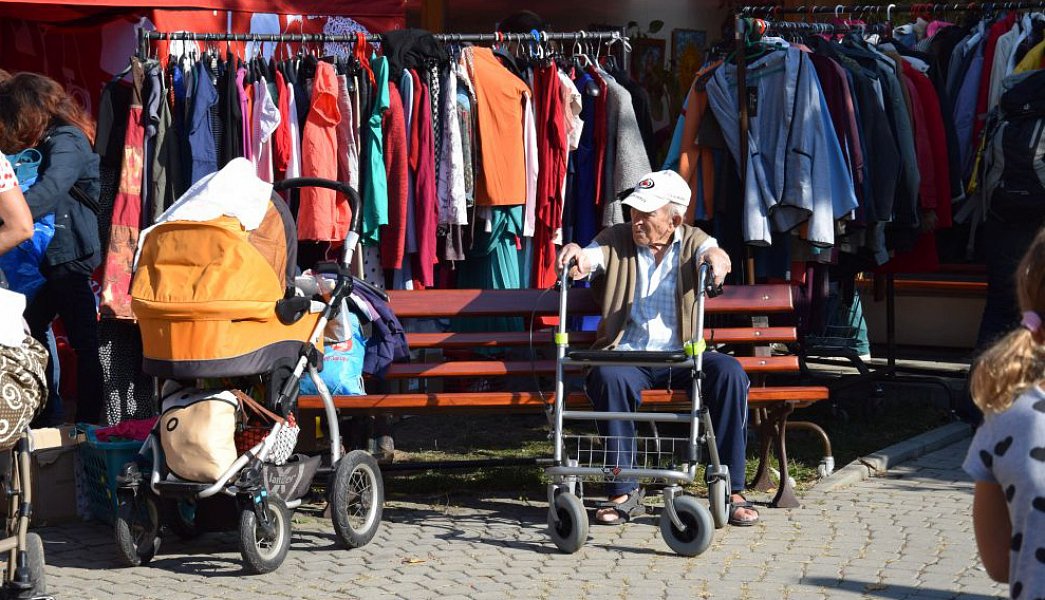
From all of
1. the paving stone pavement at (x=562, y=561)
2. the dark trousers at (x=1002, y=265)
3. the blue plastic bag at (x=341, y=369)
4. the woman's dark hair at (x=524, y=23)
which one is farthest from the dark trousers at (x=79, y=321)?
the dark trousers at (x=1002, y=265)

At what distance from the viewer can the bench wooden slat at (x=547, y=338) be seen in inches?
259

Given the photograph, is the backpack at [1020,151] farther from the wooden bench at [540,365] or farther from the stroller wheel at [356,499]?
the stroller wheel at [356,499]

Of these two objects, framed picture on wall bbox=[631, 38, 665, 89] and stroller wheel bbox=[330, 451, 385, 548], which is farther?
framed picture on wall bbox=[631, 38, 665, 89]

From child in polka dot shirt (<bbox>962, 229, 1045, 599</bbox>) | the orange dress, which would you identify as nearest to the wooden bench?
the orange dress

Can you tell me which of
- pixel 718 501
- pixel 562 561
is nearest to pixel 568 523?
pixel 562 561

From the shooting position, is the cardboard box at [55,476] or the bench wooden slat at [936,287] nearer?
the cardboard box at [55,476]

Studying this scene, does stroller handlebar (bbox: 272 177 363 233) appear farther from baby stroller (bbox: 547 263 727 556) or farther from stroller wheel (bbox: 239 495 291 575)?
stroller wheel (bbox: 239 495 291 575)

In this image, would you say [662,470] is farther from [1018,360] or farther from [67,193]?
[67,193]

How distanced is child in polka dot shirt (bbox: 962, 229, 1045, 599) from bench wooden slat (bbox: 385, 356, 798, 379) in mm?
3668

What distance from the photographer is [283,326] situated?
→ 5.54 meters

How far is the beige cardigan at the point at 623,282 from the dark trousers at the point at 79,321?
9.09 feet

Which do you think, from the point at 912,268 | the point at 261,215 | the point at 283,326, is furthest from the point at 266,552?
the point at 912,268

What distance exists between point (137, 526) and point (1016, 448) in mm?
3811

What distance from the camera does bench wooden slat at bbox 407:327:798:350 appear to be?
6.59 m
